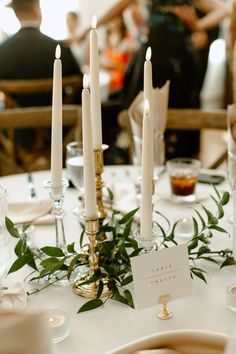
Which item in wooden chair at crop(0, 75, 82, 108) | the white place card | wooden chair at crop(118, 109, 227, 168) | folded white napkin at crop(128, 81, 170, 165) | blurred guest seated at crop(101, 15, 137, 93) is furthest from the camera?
blurred guest seated at crop(101, 15, 137, 93)

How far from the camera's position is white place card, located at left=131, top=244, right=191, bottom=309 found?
856 mm

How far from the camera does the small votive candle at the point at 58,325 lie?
0.86 m

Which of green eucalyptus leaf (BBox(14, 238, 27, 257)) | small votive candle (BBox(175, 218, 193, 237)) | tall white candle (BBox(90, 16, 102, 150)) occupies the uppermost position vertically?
tall white candle (BBox(90, 16, 102, 150))

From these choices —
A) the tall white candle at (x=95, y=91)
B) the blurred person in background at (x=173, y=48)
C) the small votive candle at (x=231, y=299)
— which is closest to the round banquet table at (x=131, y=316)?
the small votive candle at (x=231, y=299)

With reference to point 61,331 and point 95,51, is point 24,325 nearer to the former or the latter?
point 61,331

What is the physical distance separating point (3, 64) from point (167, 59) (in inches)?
43.8

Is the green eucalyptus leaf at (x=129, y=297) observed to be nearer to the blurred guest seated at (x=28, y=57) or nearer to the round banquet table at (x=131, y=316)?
the round banquet table at (x=131, y=316)

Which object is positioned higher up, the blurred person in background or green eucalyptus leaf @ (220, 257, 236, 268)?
the blurred person in background

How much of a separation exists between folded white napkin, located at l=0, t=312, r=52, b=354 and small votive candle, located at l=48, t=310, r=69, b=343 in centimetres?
27

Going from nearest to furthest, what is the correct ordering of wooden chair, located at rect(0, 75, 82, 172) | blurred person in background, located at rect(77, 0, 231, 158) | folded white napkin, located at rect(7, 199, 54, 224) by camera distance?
folded white napkin, located at rect(7, 199, 54, 224), wooden chair, located at rect(0, 75, 82, 172), blurred person in background, located at rect(77, 0, 231, 158)

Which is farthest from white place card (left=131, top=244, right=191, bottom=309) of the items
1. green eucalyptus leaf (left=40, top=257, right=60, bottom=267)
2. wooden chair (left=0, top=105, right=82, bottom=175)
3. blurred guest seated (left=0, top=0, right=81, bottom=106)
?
blurred guest seated (left=0, top=0, right=81, bottom=106)

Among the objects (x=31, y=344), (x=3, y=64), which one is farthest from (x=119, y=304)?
(x=3, y=64)

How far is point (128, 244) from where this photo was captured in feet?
3.39

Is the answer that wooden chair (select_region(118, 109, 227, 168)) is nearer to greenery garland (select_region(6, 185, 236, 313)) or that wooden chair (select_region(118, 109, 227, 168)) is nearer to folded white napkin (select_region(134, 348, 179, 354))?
greenery garland (select_region(6, 185, 236, 313))
